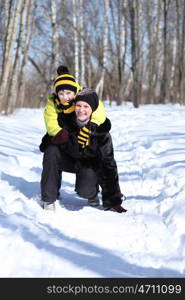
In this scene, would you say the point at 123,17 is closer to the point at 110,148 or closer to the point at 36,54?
the point at 36,54

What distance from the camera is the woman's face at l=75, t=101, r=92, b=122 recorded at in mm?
3219

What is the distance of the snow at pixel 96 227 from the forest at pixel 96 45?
735 cm

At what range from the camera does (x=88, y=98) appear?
3203 millimetres

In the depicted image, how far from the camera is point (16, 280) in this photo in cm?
201

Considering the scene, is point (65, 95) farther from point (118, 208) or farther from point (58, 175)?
point (118, 208)

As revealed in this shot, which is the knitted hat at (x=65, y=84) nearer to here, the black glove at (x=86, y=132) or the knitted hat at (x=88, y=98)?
the knitted hat at (x=88, y=98)

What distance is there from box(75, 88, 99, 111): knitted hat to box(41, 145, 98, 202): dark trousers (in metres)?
0.46

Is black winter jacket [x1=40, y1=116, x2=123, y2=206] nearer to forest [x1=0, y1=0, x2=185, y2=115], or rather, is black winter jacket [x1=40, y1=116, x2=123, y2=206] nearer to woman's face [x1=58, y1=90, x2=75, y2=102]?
woman's face [x1=58, y1=90, x2=75, y2=102]

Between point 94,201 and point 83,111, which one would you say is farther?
point 94,201

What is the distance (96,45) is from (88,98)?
23.7m

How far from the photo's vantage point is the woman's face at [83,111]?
3219mm

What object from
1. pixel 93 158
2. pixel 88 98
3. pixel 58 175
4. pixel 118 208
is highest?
pixel 88 98

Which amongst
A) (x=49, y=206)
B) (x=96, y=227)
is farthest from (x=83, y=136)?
(x=96, y=227)

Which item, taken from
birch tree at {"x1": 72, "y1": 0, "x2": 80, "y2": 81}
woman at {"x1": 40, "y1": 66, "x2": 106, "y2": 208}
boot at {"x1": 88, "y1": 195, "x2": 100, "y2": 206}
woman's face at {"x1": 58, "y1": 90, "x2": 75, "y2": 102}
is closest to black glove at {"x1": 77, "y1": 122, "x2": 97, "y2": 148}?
woman at {"x1": 40, "y1": 66, "x2": 106, "y2": 208}
